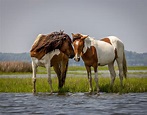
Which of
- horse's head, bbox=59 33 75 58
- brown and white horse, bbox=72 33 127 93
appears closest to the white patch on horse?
brown and white horse, bbox=72 33 127 93

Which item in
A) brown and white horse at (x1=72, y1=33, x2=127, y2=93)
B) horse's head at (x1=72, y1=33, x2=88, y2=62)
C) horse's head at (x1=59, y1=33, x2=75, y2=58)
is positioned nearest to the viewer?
horse's head at (x1=72, y1=33, x2=88, y2=62)

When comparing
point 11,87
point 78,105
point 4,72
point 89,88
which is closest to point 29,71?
point 4,72

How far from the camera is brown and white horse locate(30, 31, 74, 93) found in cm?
1614

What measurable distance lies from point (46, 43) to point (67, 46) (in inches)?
37.7

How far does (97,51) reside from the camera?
53.9ft

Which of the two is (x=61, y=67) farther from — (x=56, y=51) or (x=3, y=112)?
(x=3, y=112)

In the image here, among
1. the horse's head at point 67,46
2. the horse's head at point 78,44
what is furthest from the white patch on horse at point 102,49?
the horse's head at point 67,46

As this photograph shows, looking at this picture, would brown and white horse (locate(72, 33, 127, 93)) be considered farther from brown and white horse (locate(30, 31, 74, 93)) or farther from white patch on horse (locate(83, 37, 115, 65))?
brown and white horse (locate(30, 31, 74, 93))

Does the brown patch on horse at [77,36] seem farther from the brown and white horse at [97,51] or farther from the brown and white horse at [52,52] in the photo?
the brown and white horse at [52,52]

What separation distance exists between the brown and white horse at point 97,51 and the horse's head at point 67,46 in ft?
2.27

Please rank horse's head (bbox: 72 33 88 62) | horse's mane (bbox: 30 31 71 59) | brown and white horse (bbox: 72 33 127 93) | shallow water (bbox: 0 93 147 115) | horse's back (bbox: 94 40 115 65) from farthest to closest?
horse's back (bbox: 94 40 115 65)
horse's mane (bbox: 30 31 71 59)
brown and white horse (bbox: 72 33 127 93)
horse's head (bbox: 72 33 88 62)
shallow water (bbox: 0 93 147 115)

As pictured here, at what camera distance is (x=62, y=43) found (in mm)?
16672

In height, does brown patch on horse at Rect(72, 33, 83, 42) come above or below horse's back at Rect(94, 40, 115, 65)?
above

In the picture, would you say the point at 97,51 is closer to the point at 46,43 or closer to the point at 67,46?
the point at 67,46
